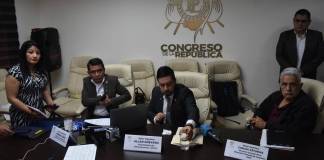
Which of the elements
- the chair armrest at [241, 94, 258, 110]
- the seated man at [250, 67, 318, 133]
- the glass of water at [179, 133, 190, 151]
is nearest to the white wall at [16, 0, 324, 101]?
the chair armrest at [241, 94, 258, 110]

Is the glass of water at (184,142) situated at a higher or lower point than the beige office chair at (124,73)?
lower

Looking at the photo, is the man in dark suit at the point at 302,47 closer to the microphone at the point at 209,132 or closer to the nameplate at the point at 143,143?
the microphone at the point at 209,132

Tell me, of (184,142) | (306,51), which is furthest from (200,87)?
(306,51)

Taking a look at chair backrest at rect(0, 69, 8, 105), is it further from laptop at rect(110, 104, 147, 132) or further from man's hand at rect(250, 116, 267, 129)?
man's hand at rect(250, 116, 267, 129)

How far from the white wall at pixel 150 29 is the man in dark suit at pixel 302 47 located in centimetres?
35

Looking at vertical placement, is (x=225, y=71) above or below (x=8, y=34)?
below

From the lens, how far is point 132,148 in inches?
76.3

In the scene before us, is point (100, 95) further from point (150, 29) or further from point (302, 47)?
point (302, 47)

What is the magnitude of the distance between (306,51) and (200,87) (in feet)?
4.57

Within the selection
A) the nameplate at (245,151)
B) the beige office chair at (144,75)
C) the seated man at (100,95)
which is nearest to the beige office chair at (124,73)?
the beige office chair at (144,75)

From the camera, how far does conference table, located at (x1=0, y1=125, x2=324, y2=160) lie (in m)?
1.80

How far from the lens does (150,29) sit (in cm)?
447

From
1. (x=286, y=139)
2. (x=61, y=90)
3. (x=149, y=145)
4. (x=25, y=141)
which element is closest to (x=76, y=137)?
(x=25, y=141)

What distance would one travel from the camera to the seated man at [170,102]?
2.53 m
